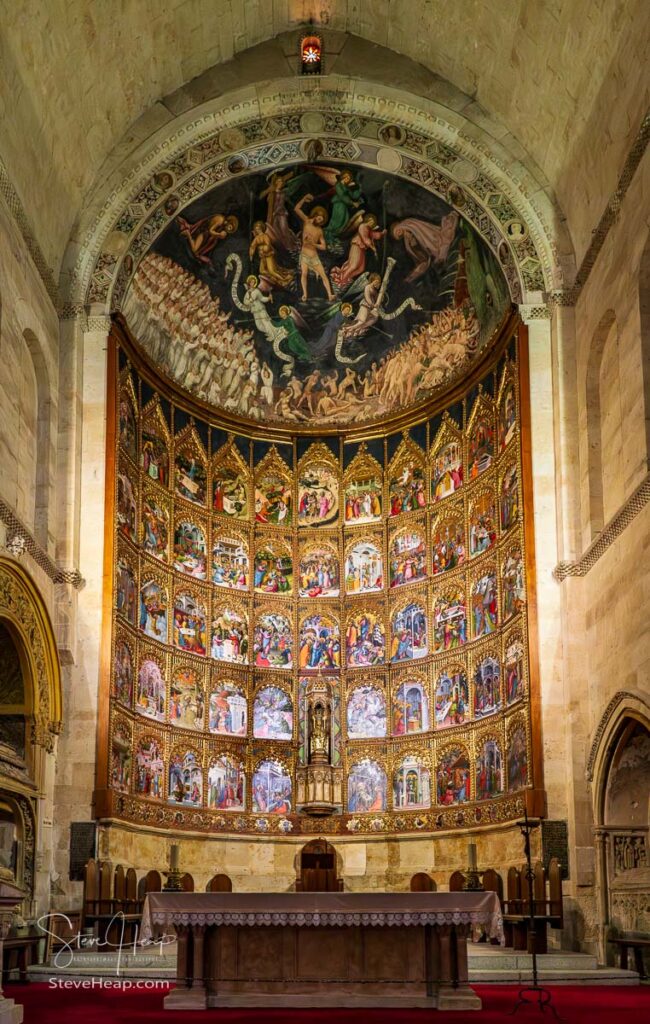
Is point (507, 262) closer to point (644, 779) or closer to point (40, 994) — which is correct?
point (644, 779)

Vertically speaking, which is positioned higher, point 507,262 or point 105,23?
point 105,23

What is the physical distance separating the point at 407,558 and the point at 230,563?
12.4ft

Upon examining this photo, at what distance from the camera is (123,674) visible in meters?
23.3

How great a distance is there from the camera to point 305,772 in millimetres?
26578

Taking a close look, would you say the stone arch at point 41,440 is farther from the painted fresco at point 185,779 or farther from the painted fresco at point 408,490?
the painted fresco at point 408,490

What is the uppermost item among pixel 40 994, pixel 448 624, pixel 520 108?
pixel 520 108

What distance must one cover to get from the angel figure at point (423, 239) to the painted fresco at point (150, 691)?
9.63 meters

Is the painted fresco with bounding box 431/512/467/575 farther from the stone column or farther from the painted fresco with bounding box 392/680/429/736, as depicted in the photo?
the stone column

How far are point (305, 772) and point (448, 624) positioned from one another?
14.0 feet

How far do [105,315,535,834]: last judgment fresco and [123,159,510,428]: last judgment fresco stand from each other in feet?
0.57

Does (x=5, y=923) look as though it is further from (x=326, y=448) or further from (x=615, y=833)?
(x=326, y=448)

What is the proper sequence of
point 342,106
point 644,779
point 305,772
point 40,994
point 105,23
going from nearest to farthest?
point 40,994, point 644,779, point 105,23, point 342,106, point 305,772

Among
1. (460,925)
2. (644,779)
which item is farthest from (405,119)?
(460,925)

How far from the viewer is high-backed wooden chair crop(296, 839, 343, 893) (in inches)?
1008
